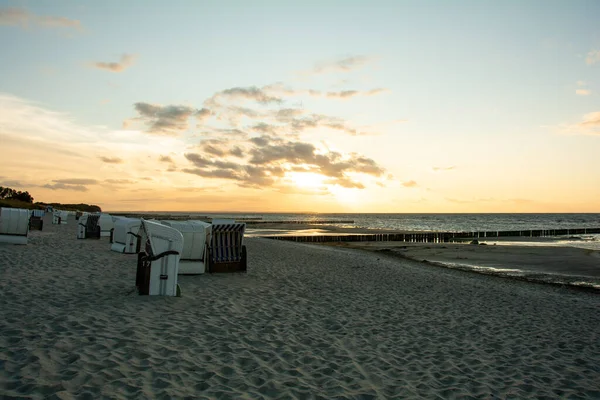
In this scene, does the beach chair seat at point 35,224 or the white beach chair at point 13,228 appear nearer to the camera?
the white beach chair at point 13,228

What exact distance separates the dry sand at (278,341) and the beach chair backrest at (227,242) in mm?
1358

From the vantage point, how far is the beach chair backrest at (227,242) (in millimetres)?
13436

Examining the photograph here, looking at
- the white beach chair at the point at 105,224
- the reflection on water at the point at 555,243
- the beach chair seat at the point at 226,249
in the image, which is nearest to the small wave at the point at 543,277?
the beach chair seat at the point at 226,249

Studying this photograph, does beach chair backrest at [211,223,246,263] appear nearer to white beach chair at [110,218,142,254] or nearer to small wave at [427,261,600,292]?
white beach chair at [110,218,142,254]

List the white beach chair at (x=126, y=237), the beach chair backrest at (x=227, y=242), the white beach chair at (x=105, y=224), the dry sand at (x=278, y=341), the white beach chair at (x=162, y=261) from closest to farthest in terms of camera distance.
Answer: the dry sand at (x=278, y=341), the white beach chair at (x=162, y=261), the beach chair backrest at (x=227, y=242), the white beach chair at (x=126, y=237), the white beach chair at (x=105, y=224)

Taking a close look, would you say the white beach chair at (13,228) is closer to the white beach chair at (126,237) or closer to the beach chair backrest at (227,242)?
the white beach chair at (126,237)

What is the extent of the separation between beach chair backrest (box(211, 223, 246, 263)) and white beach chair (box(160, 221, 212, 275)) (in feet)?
2.15

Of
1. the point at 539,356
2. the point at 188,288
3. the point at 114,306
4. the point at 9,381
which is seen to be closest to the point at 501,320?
the point at 539,356

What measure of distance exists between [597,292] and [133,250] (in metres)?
17.6

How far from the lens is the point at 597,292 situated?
48.2 ft

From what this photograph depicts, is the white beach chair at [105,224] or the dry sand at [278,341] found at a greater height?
the white beach chair at [105,224]

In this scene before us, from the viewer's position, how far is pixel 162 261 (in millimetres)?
9039

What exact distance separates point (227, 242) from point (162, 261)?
475 cm

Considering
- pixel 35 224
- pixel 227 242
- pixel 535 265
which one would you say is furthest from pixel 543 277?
pixel 35 224
